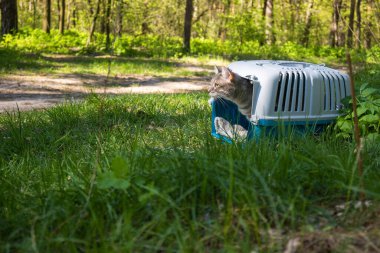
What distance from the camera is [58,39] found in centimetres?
1669

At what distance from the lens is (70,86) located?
26.4ft

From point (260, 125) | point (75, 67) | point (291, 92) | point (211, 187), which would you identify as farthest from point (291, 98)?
point (75, 67)

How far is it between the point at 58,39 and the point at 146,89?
9933 millimetres

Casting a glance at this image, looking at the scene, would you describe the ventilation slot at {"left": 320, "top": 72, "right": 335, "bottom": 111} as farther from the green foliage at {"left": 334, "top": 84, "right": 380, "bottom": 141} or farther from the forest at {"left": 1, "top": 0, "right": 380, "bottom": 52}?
the forest at {"left": 1, "top": 0, "right": 380, "bottom": 52}

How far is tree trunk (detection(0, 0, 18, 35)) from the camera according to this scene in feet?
43.7

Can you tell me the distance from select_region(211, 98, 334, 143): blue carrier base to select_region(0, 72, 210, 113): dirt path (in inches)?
121

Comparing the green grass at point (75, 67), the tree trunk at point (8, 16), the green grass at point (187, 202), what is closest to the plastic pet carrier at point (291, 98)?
the green grass at point (187, 202)

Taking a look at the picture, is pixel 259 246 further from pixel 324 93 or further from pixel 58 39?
pixel 58 39

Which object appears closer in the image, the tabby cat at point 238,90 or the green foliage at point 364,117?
the green foliage at point 364,117

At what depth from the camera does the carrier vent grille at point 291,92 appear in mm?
3285

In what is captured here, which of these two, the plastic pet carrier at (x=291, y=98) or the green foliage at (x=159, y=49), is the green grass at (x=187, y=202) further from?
the green foliage at (x=159, y=49)

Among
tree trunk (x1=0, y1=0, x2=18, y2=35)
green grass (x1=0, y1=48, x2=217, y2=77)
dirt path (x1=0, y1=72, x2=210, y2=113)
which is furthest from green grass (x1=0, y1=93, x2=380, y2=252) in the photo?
tree trunk (x1=0, y1=0, x2=18, y2=35)

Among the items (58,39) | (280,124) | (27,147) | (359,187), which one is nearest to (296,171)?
(359,187)

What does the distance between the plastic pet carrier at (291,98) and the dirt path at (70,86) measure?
361 centimetres
